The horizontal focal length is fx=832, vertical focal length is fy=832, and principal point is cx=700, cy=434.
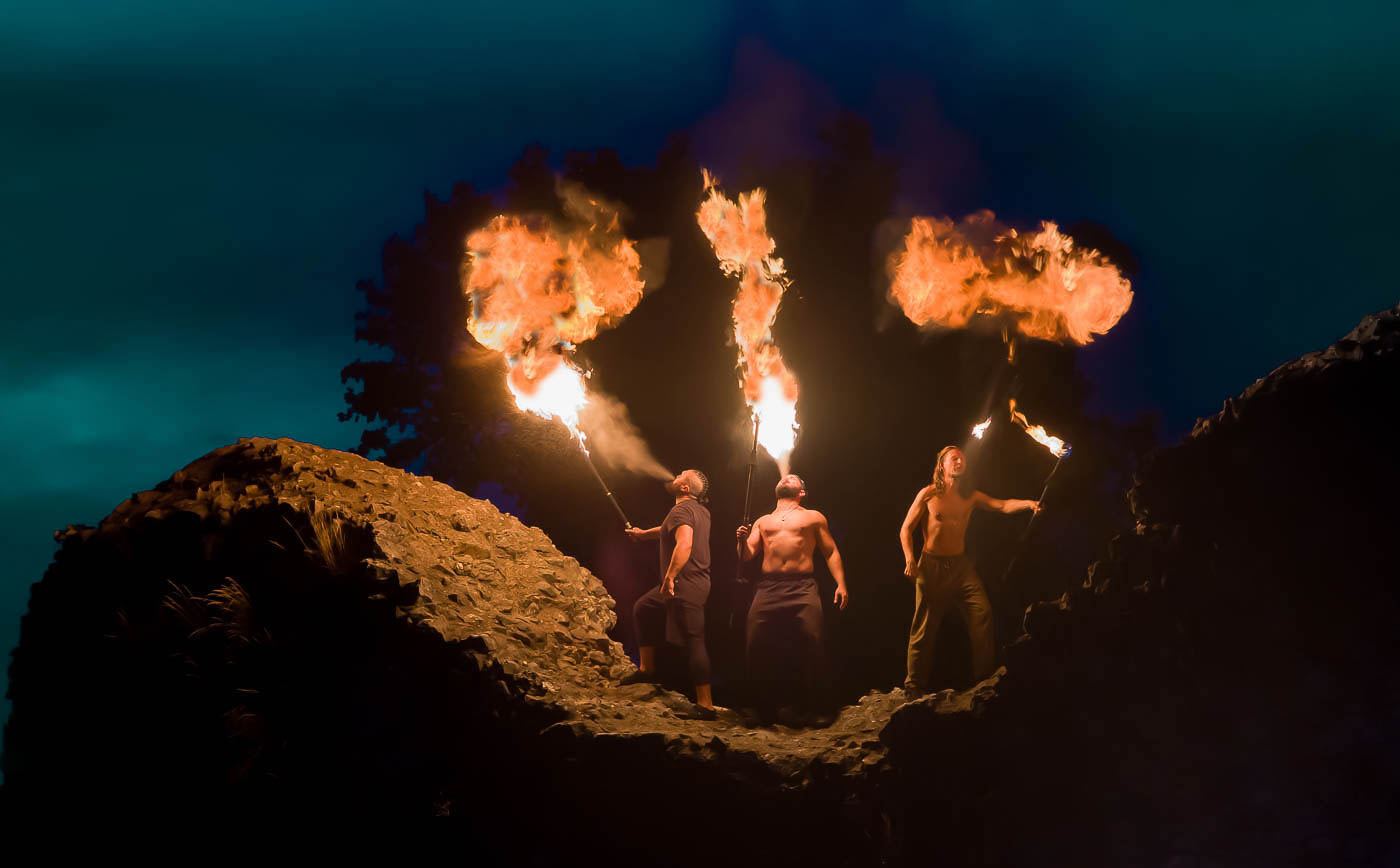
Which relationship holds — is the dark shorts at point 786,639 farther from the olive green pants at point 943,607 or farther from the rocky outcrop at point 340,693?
the olive green pants at point 943,607

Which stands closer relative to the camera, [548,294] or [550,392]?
[550,392]

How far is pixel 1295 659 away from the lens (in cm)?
510

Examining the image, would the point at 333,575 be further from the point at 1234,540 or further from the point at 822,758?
the point at 1234,540

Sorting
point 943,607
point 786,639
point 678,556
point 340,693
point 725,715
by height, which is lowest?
point 340,693

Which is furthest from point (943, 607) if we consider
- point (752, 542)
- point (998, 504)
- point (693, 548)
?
point (693, 548)

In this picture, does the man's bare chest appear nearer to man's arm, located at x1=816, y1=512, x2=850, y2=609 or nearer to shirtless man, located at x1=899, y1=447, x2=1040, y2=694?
shirtless man, located at x1=899, y1=447, x2=1040, y2=694

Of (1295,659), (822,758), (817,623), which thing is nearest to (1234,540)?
(1295,659)

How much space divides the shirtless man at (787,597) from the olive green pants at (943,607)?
76cm

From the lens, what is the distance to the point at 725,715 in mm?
7457

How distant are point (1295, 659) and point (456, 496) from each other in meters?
7.46

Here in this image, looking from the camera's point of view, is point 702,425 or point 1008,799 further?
point 702,425

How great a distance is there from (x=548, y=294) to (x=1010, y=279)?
5633 millimetres

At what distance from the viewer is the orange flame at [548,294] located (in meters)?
9.48

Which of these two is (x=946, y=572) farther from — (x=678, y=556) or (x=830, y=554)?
(x=678, y=556)
